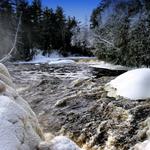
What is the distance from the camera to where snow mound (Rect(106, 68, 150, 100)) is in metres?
9.79

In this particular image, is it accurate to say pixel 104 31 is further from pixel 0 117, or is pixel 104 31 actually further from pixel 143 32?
pixel 0 117

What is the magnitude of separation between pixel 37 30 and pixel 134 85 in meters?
30.2

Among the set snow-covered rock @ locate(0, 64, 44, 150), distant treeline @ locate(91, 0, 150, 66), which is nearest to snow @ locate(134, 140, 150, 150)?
snow-covered rock @ locate(0, 64, 44, 150)

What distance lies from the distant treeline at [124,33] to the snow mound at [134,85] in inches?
365

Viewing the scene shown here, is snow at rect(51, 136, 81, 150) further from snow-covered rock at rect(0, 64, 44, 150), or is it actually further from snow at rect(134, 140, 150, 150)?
snow at rect(134, 140, 150, 150)

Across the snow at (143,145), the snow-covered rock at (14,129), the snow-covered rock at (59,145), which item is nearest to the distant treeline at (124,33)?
the snow at (143,145)

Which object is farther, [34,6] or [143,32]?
[34,6]

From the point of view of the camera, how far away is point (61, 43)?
4472 cm

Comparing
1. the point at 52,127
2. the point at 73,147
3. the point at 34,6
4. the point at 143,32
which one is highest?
the point at 34,6

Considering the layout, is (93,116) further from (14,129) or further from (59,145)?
(14,129)

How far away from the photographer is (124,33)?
73.8 feet

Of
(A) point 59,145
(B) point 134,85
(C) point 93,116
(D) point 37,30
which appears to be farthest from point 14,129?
(D) point 37,30

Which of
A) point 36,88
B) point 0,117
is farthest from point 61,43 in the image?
point 0,117

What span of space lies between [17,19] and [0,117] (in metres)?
31.2
